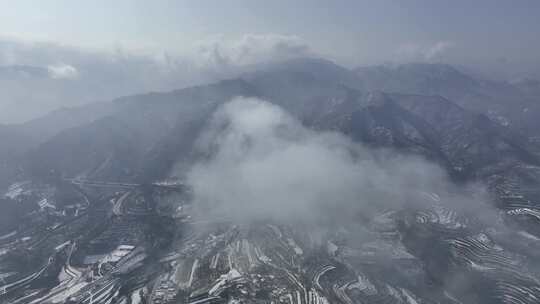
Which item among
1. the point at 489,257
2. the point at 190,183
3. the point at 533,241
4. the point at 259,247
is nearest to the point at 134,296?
the point at 259,247

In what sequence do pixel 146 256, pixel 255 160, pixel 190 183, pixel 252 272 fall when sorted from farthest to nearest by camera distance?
pixel 255 160 → pixel 190 183 → pixel 146 256 → pixel 252 272

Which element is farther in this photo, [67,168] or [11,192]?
[67,168]

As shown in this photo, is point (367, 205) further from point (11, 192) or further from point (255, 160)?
point (11, 192)

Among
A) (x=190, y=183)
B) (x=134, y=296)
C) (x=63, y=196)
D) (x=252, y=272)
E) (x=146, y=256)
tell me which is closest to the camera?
(x=134, y=296)

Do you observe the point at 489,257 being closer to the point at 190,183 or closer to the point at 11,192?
the point at 190,183

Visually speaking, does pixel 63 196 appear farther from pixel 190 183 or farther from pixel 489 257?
pixel 489 257

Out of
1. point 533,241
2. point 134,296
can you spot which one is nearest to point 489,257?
point 533,241

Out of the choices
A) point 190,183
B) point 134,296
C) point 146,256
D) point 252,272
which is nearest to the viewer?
point 134,296

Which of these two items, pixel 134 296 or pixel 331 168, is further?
pixel 331 168

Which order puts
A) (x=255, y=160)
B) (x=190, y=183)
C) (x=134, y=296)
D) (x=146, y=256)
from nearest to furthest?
(x=134, y=296)
(x=146, y=256)
(x=190, y=183)
(x=255, y=160)
